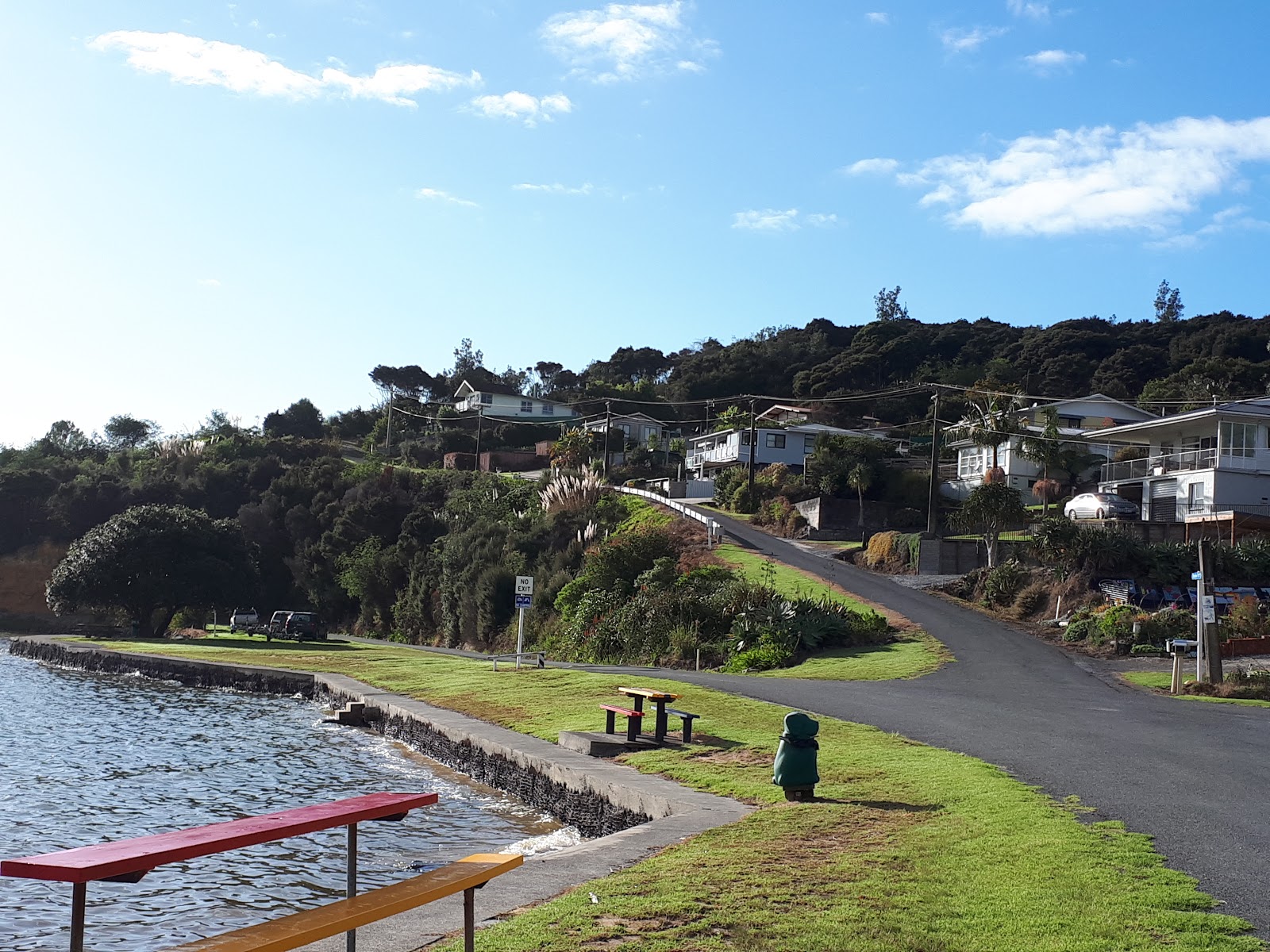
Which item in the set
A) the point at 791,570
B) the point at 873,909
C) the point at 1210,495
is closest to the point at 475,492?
the point at 791,570

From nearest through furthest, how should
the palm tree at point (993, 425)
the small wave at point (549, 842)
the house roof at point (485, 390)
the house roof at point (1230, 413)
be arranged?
the small wave at point (549, 842) → the house roof at point (1230, 413) → the palm tree at point (993, 425) → the house roof at point (485, 390)

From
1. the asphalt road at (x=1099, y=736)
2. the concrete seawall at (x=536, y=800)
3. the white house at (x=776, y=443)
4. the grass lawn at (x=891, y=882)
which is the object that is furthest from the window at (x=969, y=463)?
the grass lawn at (x=891, y=882)

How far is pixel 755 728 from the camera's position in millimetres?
17891

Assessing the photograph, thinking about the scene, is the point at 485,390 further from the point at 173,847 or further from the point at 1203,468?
the point at 173,847

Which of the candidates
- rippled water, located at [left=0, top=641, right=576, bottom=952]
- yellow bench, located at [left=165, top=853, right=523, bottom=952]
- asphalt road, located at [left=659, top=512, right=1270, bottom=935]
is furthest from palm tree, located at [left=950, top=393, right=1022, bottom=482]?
yellow bench, located at [left=165, top=853, right=523, bottom=952]

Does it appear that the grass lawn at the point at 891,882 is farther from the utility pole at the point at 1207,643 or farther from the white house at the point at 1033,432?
the white house at the point at 1033,432

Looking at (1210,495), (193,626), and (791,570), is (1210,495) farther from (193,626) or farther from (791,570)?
(193,626)

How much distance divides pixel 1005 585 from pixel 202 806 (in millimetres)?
29676

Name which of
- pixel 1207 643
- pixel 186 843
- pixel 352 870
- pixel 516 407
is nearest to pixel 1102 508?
pixel 1207 643

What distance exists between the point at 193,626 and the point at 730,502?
3413 cm

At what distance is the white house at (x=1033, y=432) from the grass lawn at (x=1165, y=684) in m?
32.2

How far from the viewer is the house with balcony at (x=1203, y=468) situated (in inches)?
1981

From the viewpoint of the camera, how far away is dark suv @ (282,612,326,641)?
167 ft

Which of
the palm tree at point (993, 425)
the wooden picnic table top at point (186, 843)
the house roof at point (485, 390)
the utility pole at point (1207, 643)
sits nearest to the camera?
the wooden picnic table top at point (186, 843)
